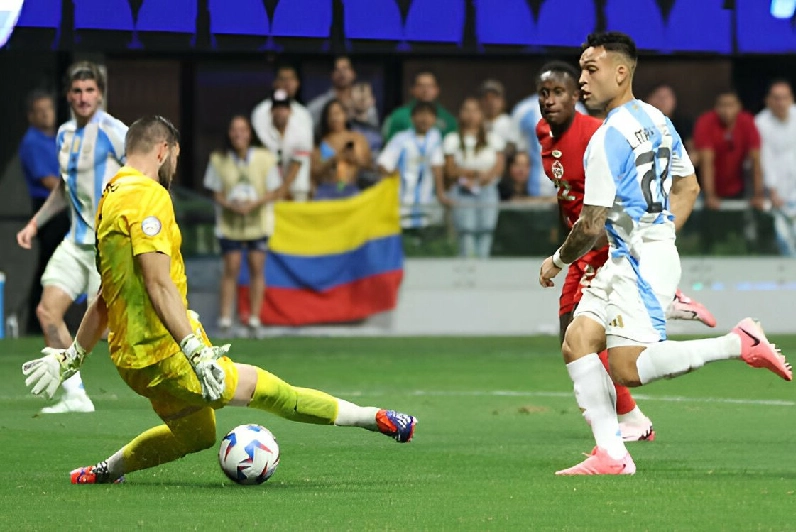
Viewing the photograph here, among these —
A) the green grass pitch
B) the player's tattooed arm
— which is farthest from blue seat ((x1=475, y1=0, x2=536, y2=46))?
the player's tattooed arm

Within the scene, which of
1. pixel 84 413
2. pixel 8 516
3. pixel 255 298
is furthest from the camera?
pixel 255 298

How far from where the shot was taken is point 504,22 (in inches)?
869

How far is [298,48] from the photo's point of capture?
2169cm

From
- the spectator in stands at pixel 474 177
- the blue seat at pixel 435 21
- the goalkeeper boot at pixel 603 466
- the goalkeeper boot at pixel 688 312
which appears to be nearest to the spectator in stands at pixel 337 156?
the spectator in stands at pixel 474 177

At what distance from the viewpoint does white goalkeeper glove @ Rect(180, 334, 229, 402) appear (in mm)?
7977

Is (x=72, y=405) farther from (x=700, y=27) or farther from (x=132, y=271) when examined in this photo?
(x=700, y=27)

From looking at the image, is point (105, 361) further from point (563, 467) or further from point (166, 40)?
point (563, 467)

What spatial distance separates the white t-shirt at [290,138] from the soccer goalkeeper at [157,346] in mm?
11250

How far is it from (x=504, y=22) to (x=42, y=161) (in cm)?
585

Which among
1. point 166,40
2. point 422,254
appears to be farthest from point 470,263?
point 166,40

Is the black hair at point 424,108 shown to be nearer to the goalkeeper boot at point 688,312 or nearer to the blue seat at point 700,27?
the blue seat at point 700,27

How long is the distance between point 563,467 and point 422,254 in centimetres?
1093

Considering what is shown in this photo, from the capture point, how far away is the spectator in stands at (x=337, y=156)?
800 inches

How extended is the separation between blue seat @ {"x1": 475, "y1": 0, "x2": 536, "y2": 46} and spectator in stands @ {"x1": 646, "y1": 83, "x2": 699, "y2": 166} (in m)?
1.70
